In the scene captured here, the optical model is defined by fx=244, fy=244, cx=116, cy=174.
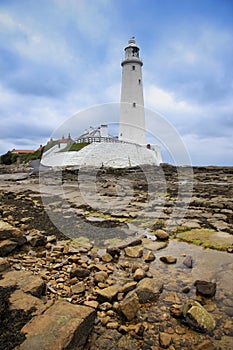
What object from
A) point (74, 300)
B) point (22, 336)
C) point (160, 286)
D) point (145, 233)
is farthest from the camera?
point (145, 233)

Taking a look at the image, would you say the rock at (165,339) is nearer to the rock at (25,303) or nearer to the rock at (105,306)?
the rock at (105,306)

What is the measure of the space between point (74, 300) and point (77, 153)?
102ft

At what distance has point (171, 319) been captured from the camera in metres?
→ 2.94

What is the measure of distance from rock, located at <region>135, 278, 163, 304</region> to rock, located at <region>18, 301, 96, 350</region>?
0.87m

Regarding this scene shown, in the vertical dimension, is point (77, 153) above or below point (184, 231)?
above

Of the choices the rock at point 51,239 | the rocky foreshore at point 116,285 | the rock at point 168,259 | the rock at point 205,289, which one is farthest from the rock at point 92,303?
the rock at point 51,239

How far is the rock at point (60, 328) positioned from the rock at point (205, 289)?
64.1 inches

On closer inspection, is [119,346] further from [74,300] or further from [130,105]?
[130,105]

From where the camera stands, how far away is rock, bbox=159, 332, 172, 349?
2534mm

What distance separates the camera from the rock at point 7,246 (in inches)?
177

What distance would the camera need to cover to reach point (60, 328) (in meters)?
2.29

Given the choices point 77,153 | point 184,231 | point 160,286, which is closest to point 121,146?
point 77,153

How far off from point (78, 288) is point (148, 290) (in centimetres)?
100

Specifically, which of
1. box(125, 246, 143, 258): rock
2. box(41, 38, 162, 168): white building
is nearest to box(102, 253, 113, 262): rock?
box(125, 246, 143, 258): rock
